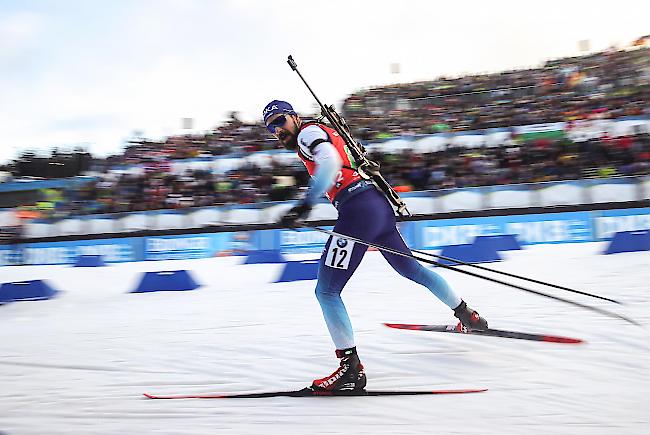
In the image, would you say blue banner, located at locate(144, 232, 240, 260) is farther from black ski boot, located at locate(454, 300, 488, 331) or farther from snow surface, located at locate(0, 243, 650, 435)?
black ski boot, located at locate(454, 300, 488, 331)

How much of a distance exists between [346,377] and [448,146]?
13.2 metres

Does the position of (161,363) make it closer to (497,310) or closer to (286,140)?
(286,140)

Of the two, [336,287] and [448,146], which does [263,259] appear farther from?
[336,287]

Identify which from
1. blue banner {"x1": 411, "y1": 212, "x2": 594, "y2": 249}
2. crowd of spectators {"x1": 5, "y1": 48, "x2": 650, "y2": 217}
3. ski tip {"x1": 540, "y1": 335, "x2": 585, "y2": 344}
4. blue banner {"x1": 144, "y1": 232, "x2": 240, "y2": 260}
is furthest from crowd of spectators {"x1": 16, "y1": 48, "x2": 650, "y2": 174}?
ski tip {"x1": 540, "y1": 335, "x2": 585, "y2": 344}

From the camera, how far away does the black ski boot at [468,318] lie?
4.36 m

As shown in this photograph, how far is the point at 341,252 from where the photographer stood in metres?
3.71

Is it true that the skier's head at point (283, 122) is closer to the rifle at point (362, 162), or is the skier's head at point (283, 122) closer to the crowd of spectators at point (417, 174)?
the rifle at point (362, 162)

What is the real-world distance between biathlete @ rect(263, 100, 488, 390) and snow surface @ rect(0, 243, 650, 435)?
0.24 meters

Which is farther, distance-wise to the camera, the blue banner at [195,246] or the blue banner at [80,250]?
the blue banner at [80,250]

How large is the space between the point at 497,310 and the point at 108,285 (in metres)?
6.12

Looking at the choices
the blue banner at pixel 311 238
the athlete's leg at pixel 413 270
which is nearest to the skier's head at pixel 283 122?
the athlete's leg at pixel 413 270

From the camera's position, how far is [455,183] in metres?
15.0

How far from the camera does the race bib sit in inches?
146

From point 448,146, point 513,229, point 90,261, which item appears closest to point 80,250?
point 90,261
